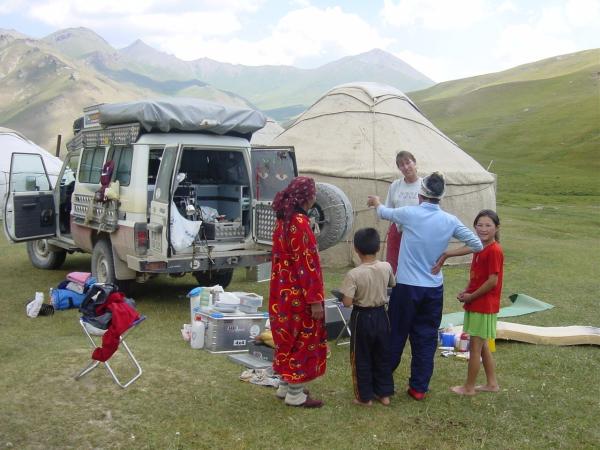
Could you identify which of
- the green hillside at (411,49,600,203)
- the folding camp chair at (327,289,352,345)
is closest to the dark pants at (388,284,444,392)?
the folding camp chair at (327,289,352,345)

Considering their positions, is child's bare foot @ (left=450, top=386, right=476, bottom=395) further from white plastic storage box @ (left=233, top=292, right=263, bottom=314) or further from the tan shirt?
white plastic storage box @ (left=233, top=292, right=263, bottom=314)

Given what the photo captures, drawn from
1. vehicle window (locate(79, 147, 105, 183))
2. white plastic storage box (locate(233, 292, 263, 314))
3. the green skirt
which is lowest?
white plastic storage box (locate(233, 292, 263, 314))

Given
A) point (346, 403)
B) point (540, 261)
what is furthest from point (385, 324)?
point (540, 261)

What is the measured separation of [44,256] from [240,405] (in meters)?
7.18

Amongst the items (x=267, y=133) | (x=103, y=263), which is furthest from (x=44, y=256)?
(x=267, y=133)

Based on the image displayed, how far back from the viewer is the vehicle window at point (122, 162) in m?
8.12

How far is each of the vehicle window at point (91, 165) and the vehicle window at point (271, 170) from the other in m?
2.10

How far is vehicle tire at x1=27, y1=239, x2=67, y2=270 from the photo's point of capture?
35.4ft

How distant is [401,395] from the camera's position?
17.3 ft

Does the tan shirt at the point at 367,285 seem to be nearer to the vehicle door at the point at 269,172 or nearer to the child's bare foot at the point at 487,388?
the child's bare foot at the point at 487,388

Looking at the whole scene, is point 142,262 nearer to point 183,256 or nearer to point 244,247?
point 183,256

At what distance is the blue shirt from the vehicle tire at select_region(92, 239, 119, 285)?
4490 millimetres

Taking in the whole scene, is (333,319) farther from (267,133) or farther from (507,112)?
(507,112)

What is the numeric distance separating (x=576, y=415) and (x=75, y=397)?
12.3ft
